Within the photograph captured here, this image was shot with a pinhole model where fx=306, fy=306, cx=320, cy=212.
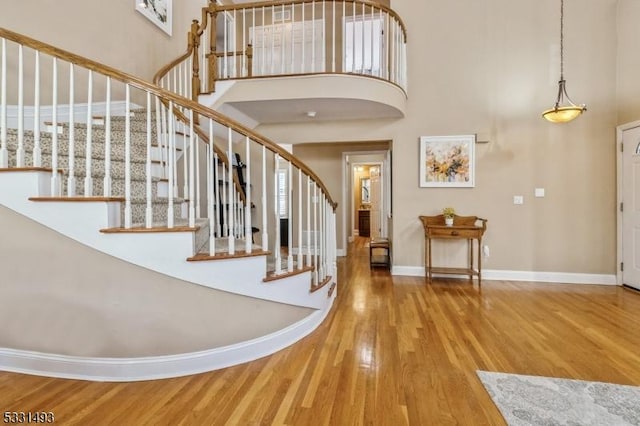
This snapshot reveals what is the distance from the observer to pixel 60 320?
1.88m

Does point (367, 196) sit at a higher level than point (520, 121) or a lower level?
lower

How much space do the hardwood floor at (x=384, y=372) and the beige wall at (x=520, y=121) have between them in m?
1.21

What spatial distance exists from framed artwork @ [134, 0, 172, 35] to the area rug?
17.1ft

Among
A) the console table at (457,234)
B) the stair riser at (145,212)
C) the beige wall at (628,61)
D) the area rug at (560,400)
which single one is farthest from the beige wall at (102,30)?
the beige wall at (628,61)

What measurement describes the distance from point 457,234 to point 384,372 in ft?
8.73

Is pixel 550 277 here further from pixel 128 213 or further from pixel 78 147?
pixel 78 147

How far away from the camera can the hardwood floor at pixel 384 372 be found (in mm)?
1600

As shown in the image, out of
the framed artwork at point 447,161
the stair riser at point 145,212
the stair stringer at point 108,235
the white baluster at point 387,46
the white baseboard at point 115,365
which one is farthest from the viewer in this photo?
the framed artwork at point 447,161

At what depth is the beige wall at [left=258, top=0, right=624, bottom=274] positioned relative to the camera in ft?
13.3

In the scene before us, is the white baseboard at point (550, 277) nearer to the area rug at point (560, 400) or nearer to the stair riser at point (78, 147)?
the area rug at point (560, 400)

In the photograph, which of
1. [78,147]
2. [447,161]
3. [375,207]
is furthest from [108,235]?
[375,207]

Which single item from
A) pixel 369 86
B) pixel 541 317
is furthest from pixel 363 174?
pixel 541 317

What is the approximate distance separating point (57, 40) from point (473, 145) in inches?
196

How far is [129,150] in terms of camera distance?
1.83 meters
